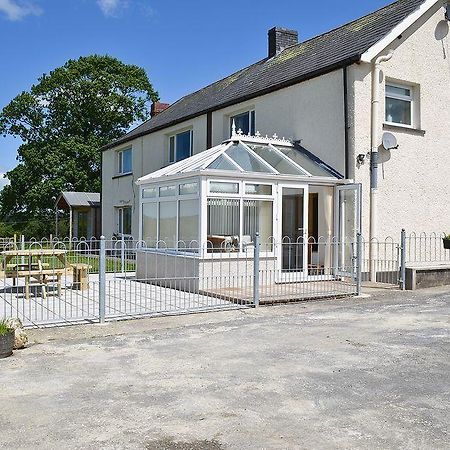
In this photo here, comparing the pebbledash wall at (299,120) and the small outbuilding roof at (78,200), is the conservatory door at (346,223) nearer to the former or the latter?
the pebbledash wall at (299,120)

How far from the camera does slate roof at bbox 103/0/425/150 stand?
14.3 meters

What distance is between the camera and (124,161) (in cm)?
2611

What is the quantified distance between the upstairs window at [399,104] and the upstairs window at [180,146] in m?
8.16

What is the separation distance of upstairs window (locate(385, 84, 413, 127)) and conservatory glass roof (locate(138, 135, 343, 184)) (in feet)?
8.44

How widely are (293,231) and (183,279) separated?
347cm

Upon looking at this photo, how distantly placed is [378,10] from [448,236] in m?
7.82

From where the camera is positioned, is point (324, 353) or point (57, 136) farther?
point (57, 136)

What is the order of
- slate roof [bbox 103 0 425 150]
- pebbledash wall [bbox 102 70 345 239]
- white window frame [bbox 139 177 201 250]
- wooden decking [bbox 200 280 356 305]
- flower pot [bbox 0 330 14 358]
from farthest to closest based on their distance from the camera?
1. slate roof [bbox 103 0 425 150]
2. pebbledash wall [bbox 102 70 345 239]
3. white window frame [bbox 139 177 201 250]
4. wooden decking [bbox 200 280 356 305]
5. flower pot [bbox 0 330 14 358]

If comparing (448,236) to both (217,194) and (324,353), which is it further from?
(324,353)

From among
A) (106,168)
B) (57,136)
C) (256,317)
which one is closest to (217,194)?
(256,317)

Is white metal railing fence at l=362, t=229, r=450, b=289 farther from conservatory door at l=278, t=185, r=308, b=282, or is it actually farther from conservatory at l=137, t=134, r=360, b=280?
conservatory door at l=278, t=185, r=308, b=282

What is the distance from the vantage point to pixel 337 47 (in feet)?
51.2

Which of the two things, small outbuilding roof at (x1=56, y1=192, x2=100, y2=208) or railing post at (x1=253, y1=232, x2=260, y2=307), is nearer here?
railing post at (x1=253, y1=232, x2=260, y2=307)

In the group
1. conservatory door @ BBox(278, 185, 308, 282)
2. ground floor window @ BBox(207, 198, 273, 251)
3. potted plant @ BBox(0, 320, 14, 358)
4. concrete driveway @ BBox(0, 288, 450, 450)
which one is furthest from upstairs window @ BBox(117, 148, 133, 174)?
potted plant @ BBox(0, 320, 14, 358)
